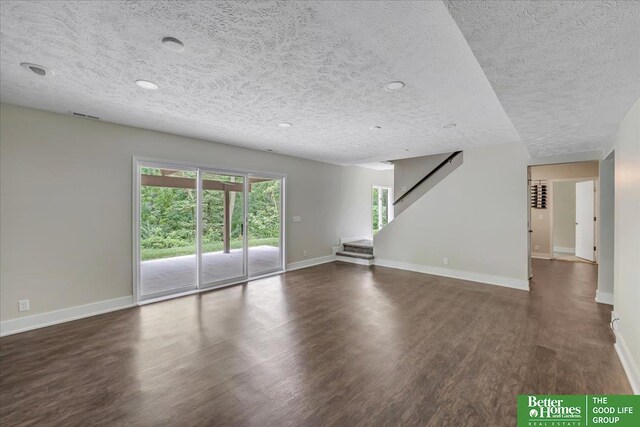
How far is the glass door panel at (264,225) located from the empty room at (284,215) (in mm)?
42

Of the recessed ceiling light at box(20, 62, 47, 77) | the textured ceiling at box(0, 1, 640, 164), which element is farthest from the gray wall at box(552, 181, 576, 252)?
the recessed ceiling light at box(20, 62, 47, 77)

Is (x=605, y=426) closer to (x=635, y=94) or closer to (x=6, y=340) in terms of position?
(x=635, y=94)

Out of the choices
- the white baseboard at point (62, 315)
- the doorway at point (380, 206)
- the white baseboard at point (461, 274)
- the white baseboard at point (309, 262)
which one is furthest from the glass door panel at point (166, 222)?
the doorway at point (380, 206)

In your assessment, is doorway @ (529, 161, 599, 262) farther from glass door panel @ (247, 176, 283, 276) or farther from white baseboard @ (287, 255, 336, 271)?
glass door panel @ (247, 176, 283, 276)

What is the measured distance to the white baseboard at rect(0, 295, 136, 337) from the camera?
317cm

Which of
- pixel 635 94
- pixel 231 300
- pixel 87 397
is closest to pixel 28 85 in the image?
pixel 87 397

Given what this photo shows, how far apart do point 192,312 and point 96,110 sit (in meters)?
2.86

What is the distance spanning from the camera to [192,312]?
3834 millimetres

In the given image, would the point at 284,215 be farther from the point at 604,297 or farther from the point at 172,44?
the point at 604,297

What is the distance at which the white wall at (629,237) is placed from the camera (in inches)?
85.6

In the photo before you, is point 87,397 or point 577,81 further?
point 87,397

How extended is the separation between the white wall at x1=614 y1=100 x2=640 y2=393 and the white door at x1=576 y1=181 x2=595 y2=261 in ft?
17.7

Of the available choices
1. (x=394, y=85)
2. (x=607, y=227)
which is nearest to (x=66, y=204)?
(x=394, y=85)

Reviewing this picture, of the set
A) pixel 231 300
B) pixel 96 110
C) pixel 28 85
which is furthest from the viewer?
pixel 231 300
